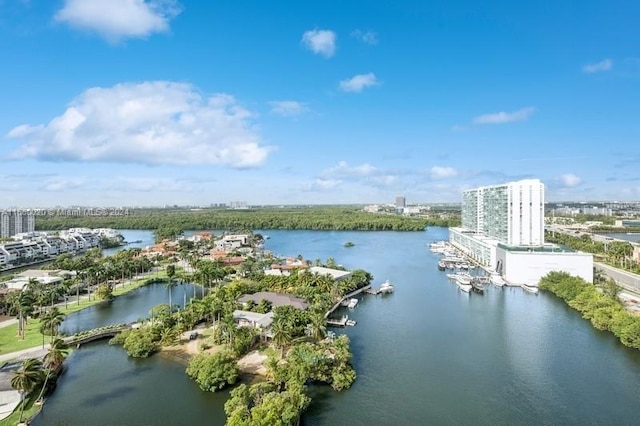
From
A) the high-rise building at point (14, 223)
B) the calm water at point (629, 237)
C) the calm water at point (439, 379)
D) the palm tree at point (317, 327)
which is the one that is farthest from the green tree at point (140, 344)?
the calm water at point (629, 237)

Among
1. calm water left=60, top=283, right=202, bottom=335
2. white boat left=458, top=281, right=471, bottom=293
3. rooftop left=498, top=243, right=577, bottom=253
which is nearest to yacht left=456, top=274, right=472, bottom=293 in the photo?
white boat left=458, top=281, right=471, bottom=293

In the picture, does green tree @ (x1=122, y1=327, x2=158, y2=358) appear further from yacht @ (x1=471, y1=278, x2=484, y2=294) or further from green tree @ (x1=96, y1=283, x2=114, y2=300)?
yacht @ (x1=471, y1=278, x2=484, y2=294)

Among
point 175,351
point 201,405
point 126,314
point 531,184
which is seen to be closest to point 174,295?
point 126,314

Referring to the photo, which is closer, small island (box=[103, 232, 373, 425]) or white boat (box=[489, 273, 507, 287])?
small island (box=[103, 232, 373, 425])

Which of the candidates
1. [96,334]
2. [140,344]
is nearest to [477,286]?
[140,344]

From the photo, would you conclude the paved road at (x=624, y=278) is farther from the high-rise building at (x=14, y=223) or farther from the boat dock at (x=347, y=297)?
the high-rise building at (x=14, y=223)

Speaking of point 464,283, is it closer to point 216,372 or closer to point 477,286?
point 477,286
